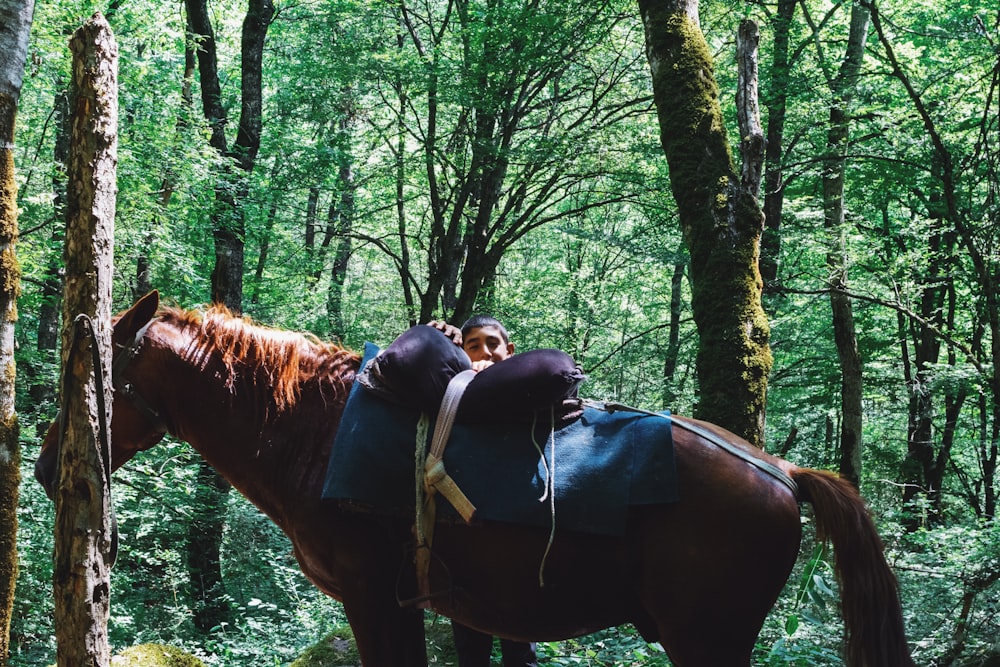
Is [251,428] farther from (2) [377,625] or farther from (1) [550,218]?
(1) [550,218]

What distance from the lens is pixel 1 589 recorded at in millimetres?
3672

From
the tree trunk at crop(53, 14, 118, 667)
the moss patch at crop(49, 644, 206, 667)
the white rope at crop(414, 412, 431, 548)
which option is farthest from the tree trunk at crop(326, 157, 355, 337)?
the white rope at crop(414, 412, 431, 548)

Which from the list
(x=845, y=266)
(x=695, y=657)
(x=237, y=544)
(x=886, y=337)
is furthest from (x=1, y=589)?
(x=886, y=337)

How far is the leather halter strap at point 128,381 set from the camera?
288cm

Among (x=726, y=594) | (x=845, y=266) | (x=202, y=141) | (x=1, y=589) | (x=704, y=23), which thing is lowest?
(x=1, y=589)

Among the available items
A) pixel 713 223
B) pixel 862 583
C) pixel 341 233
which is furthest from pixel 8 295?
pixel 341 233

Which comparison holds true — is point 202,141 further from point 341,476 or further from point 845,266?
point 845,266

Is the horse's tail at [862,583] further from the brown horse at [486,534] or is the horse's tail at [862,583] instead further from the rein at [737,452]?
the rein at [737,452]

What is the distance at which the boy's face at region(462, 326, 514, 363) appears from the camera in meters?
3.96

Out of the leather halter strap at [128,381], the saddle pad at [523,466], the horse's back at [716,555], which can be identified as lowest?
the horse's back at [716,555]

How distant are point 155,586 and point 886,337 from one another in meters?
13.5

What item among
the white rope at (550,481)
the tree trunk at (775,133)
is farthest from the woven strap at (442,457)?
the tree trunk at (775,133)

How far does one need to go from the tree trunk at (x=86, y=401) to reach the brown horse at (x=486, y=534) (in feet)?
1.11

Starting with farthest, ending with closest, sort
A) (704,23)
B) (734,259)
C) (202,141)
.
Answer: (704,23) < (202,141) < (734,259)
